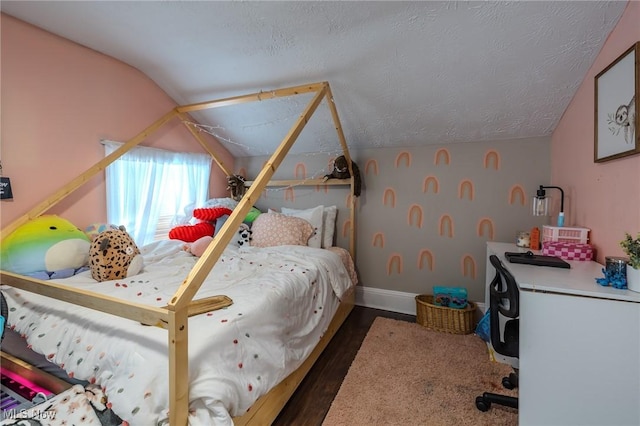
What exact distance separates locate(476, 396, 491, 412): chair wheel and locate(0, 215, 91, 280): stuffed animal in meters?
2.46

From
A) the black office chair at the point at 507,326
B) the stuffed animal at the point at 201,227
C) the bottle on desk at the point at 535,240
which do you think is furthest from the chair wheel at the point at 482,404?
the stuffed animal at the point at 201,227

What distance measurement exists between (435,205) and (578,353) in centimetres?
171

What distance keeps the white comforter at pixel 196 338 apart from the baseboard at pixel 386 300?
114cm

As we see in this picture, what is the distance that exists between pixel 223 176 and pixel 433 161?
239 cm

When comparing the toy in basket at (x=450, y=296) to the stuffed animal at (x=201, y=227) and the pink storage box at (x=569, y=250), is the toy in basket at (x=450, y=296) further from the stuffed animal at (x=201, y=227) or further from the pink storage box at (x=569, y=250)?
the stuffed animal at (x=201, y=227)

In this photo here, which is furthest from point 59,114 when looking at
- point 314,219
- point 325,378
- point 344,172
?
point 325,378

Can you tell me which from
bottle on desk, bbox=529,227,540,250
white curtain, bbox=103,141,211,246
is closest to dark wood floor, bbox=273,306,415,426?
bottle on desk, bbox=529,227,540,250

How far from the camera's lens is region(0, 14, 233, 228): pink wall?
1.70m

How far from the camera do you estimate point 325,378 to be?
1.83m

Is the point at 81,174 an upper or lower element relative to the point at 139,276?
upper

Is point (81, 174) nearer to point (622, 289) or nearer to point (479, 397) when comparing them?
point (479, 397)

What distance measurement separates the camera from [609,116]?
151 cm

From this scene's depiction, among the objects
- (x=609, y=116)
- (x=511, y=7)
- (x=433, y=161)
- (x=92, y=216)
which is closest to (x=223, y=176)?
(x=92, y=216)

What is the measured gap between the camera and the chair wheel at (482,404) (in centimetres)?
153
